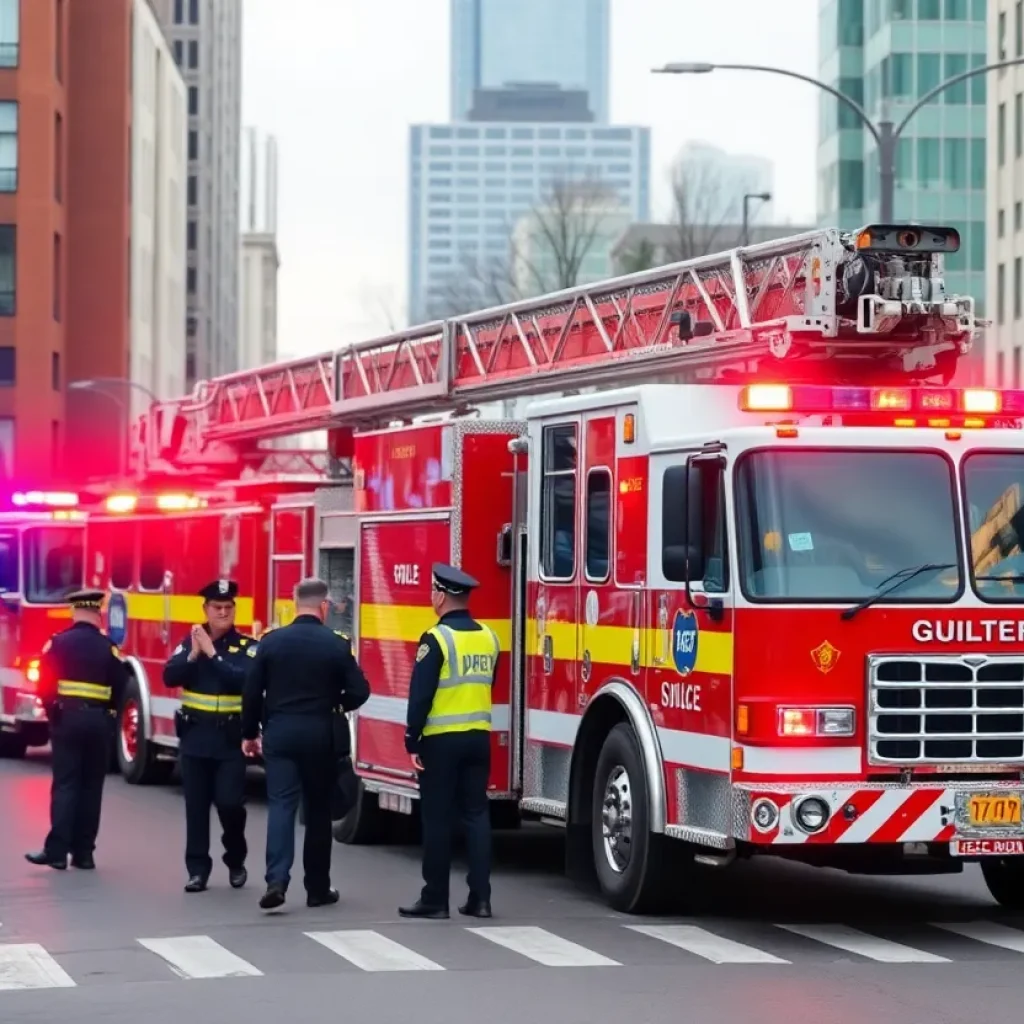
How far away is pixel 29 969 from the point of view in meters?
10.5

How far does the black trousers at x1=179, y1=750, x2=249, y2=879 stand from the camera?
13430 millimetres

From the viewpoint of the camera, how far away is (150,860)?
1520 centimetres

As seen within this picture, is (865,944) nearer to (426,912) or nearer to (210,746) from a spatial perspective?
(426,912)

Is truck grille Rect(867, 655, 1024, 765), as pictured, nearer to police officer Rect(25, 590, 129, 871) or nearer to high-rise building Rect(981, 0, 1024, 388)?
police officer Rect(25, 590, 129, 871)

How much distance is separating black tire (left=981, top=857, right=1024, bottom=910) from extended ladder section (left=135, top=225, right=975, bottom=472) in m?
2.64

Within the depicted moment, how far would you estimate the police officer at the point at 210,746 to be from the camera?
1348cm

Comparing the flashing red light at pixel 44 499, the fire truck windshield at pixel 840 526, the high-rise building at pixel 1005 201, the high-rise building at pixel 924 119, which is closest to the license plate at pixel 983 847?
the fire truck windshield at pixel 840 526

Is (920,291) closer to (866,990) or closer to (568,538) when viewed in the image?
(568,538)

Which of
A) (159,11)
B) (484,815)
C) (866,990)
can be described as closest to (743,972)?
(866,990)

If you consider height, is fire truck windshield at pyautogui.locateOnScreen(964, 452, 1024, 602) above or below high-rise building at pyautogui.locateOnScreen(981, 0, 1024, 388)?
below

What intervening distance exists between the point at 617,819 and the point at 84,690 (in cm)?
394

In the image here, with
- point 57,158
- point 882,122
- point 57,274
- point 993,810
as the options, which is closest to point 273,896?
point 993,810

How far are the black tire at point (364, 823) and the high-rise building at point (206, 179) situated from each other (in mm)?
102841

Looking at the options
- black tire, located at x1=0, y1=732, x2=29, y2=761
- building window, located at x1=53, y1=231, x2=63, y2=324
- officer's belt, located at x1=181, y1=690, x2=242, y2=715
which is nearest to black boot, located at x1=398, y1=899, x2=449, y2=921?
officer's belt, located at x1=181, y1=690, x2=242, y2=715
